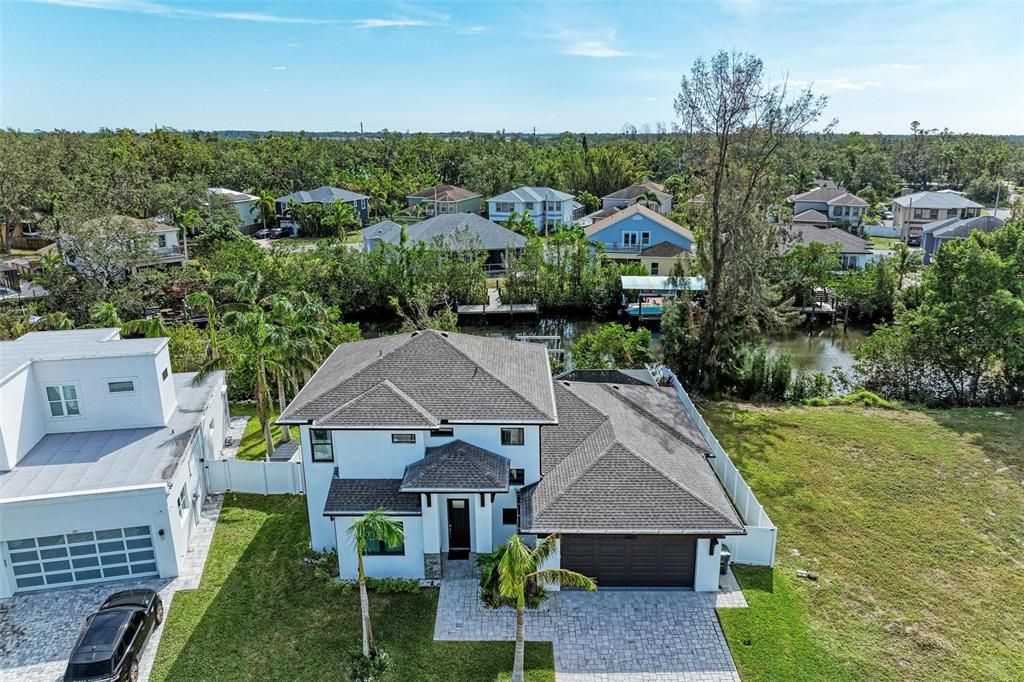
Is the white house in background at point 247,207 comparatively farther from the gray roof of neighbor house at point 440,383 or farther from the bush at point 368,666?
the bush at point 368,666

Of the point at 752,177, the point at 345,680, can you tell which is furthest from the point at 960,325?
the point at 345,680

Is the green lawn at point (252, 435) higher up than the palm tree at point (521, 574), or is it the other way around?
the palm tree at point (521, 574)

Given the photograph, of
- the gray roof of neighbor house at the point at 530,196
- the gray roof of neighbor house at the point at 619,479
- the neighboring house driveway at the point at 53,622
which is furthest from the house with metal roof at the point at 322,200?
the neighboring house driveway at the point at 53,622

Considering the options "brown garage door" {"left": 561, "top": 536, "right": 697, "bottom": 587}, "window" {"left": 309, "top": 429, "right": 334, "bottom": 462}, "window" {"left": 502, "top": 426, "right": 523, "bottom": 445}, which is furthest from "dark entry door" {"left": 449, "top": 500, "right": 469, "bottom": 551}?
"window" {"left": 309, "top": 429, "right": 334, "bottom": 462}

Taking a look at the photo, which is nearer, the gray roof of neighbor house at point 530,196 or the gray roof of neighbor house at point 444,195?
the gray roof of neighbor house at point 530,196

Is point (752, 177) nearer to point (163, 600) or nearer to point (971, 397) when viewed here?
point (971, 397)

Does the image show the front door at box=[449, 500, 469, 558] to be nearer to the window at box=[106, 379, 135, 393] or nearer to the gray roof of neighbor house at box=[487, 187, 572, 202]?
the window at box=[106, 379, 135, 393]

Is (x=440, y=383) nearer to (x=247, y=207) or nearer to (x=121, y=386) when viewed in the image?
(x=121, y=386)
